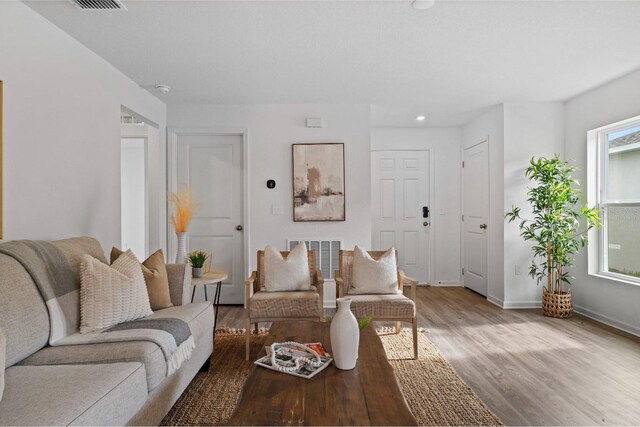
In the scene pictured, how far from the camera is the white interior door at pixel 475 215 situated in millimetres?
5383

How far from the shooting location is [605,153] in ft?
13.8

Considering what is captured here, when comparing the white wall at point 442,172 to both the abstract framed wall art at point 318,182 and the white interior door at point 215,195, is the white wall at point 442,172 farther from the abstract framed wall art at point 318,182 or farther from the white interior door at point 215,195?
the white interior door at point 215,195

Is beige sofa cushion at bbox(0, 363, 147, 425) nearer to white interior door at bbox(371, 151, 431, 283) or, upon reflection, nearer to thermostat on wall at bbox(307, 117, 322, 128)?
thermostat on wall at bbox(307, 117, 322, 128)

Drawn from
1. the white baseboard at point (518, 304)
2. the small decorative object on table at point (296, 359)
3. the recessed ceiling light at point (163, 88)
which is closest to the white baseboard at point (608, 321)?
the white baseboard at point (518, 304)

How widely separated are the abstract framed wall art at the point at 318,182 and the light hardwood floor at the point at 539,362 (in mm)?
1411

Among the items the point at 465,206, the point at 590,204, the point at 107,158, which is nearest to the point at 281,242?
the point at 107,158

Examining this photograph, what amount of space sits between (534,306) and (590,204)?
129 centimetres

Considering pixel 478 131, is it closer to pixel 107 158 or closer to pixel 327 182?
pixel 327 182

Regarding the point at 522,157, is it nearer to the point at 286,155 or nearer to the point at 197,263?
the point at 286,155

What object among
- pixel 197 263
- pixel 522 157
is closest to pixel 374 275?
pixel 197 263

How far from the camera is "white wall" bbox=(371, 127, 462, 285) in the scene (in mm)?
6254

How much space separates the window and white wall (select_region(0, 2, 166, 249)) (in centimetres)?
463

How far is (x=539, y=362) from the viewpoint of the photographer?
3018mm

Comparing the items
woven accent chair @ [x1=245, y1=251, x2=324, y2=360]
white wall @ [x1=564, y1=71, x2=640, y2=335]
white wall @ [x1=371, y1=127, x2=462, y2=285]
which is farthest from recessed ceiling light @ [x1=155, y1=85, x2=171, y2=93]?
white wall @ [x1=564, y1=71, x2=640, y2=335]
